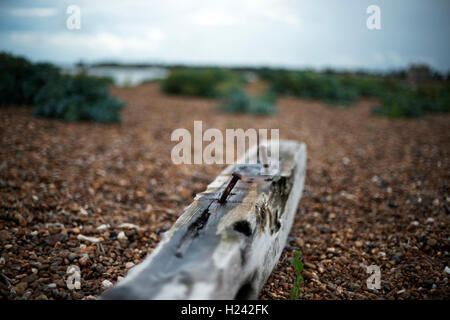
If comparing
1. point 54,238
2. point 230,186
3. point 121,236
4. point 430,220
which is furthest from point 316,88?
point 54,238

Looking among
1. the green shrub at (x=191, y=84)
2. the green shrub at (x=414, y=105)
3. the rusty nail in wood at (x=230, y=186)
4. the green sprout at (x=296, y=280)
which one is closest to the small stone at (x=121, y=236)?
the rusty nail in wood at (x=230, y=186)

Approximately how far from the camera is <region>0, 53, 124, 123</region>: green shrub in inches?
201

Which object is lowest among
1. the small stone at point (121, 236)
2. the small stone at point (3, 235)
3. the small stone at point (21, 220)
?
the small stone at point (121, 236)

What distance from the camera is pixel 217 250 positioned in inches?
51.3

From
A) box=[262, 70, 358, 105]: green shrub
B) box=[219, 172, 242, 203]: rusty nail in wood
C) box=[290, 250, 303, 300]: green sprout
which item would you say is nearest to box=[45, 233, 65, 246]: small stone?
box=[219, 172, 242, 203]: rusty nail in wood

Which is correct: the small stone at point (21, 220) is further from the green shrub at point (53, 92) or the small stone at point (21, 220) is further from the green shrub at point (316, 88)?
the green shrub at point (316, 88)

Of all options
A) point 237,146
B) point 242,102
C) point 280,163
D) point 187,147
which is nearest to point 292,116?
point 242,102

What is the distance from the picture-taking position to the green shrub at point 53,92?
5102mm

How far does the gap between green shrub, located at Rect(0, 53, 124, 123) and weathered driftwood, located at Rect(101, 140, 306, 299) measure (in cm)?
437

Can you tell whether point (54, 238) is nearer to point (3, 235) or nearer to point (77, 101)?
point (3, 235)

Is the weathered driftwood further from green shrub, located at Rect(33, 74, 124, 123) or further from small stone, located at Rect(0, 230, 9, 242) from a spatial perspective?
green shrub, located at Rect(33, 74, 124, 123)

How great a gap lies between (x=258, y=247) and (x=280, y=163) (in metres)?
1.10

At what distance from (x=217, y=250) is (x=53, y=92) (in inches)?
208

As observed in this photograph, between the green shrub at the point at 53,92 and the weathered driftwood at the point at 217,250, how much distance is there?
437 cm
